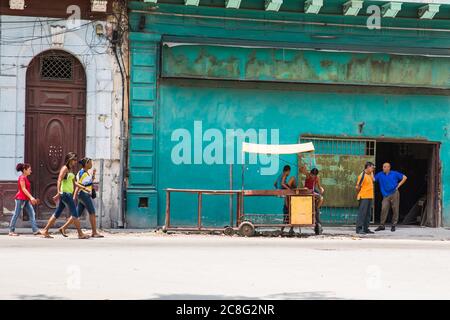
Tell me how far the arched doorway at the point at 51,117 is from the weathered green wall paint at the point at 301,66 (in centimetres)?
202

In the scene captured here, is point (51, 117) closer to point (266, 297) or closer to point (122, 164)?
point (122, 164)

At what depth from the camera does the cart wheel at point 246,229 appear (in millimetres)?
18781

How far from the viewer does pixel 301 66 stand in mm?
21344

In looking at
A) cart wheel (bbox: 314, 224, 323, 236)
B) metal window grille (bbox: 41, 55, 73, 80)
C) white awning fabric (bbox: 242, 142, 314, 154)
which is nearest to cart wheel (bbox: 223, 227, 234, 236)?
white awning fabric (bbox: 242, 142, 314, 154)

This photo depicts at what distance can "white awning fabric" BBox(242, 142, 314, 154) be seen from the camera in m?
19.4

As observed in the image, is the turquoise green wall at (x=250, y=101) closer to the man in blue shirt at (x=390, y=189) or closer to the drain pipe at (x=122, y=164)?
the drain pipe at (x=122, y=164)

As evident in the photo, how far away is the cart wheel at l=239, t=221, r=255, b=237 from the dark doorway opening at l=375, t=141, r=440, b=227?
514 centimetres

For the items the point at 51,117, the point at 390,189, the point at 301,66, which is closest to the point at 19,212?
the point at 51,117

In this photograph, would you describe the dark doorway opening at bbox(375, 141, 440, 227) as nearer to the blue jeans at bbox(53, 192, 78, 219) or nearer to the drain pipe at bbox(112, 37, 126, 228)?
the drain pipe at bbox(112, 37, 126, 228)

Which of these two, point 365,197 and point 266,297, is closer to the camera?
point 266,297

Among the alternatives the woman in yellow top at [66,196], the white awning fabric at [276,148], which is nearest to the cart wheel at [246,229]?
the white awning fabric at [276,148]

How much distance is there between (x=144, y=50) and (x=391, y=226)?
687cm

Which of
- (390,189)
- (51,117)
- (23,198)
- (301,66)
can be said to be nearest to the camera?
(23,198)

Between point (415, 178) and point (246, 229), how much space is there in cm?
636
